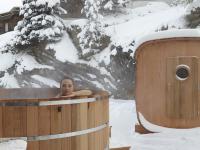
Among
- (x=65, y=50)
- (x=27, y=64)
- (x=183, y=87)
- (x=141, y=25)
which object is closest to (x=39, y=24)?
(x=65, y=50)

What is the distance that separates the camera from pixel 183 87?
23.6 ft

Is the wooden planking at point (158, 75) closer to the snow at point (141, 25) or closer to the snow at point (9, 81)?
the snow at point (141, 25)

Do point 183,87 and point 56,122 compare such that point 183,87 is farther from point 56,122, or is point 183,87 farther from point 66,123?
point 56,122

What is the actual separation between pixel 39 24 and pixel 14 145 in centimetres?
1465

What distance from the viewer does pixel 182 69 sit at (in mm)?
7238

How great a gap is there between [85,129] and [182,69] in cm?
361

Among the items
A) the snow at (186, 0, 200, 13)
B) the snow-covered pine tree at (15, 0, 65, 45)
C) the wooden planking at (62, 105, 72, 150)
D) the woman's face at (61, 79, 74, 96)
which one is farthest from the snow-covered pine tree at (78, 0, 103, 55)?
the wooden planking at (62, 105, 72, 150)

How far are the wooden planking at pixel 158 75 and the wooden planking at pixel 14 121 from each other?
412 centimetres

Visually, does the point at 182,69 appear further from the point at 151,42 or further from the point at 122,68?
the point at 122,68

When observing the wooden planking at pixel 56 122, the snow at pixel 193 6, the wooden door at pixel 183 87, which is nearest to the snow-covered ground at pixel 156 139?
the wooden door at pixel 183 87

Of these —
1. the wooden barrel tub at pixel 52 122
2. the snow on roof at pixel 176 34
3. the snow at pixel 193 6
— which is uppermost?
the snow at pixel 193 6

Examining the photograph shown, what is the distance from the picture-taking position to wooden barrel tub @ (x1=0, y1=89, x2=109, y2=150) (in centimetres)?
388

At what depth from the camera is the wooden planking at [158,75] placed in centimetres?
731

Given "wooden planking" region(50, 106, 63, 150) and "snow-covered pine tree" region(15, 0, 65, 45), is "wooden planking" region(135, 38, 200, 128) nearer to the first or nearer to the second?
"wooden planking" region(50, 106, 63, 150)
